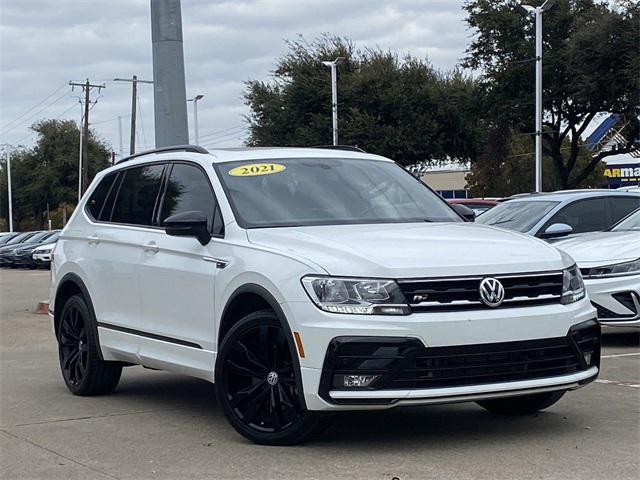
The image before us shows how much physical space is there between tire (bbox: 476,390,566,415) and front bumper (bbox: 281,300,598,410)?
104cm

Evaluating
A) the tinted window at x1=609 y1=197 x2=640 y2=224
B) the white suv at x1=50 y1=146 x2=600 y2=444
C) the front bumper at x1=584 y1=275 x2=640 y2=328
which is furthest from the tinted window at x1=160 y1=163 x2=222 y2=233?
the tinted window at x1=609 y1=197 x2=640 y2=224

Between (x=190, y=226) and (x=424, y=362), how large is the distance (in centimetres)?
189

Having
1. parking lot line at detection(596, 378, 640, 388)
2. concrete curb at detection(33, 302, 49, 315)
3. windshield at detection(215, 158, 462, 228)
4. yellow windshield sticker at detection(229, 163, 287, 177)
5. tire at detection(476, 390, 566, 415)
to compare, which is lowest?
concrete curb at detection(33, 302, 49, 315)

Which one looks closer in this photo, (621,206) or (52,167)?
(621,206)

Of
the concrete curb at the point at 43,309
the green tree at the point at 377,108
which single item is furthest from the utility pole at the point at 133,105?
the concrete curb at the point at 43,309

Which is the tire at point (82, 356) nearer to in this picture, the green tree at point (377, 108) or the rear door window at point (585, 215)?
the rear door window at point (585, 215)

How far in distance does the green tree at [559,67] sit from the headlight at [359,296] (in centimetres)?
3489

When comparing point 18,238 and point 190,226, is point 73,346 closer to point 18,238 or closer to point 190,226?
point 190,226

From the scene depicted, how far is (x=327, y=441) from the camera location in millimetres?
6227

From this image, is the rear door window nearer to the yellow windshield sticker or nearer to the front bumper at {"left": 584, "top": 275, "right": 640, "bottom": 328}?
the front bumper at {"left": 584, "top": 275, "right": 640, "bottom": 328}

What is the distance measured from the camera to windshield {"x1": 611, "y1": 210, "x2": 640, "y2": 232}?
11.9 meters

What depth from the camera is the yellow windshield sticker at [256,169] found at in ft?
23.6

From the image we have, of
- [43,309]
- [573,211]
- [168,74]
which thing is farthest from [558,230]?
[43,309]

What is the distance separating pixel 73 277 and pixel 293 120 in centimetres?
4357
